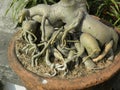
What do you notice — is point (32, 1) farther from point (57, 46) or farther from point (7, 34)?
point (57, 46)

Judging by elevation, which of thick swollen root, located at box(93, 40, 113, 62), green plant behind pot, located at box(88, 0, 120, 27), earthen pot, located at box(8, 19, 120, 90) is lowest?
green plant behind pot, located at box(88, 0, 120, 27)

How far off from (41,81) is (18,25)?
3.05ft

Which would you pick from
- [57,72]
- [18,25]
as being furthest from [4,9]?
[57,72]

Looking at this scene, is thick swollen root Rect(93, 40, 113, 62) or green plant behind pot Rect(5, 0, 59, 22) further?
green plant behind pot Rect(5, 0, 59, 22)

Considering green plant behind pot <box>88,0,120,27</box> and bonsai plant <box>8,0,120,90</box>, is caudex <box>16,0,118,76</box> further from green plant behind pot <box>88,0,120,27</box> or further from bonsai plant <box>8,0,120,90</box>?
green plant behind pot <box>88,0,120,27</box>

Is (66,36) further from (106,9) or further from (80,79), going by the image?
(106,9)

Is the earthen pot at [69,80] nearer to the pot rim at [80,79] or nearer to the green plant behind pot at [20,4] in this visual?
the pot rim at [80,79]

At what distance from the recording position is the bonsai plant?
1548 mm

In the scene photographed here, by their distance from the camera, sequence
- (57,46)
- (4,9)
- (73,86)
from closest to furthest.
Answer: (73,86) → (57,46) → (4,9)

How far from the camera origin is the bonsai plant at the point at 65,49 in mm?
1548

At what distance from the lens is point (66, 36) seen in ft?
5.38

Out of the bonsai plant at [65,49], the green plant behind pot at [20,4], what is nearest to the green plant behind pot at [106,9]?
the green plant behind pot at [20,4]

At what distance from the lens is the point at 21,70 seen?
1.62m

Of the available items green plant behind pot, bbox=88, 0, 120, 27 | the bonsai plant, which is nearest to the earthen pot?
the bonsai plant
